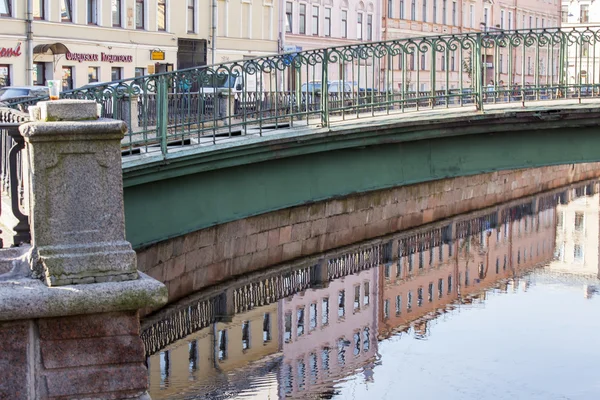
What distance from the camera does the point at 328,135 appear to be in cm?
1435

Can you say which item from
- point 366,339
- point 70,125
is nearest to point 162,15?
point 366,339

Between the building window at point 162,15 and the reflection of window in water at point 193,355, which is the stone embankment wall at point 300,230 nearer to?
the reflection of window in water at point 193,355

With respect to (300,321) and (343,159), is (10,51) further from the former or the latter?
(343,159)

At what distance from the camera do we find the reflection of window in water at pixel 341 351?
16112mm

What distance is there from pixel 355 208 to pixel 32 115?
16665 millimetres

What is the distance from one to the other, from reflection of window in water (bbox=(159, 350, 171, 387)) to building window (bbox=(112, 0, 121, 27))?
24780 mm

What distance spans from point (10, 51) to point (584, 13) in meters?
55.1

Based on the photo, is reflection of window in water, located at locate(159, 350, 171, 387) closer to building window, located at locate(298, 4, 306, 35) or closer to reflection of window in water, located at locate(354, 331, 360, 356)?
reflection of window in water, located at locate(354, 331, 360, 356)

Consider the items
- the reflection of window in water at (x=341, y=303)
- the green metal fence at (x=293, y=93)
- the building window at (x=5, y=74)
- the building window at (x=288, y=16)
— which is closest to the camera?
the green metal fence at (x=293, y=93)

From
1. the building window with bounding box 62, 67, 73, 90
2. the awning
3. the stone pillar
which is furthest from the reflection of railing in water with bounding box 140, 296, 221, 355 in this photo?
the building window with bounding box 62, 67, 73, 90

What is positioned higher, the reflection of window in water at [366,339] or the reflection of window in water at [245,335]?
the reflection of window in water at [245,335]

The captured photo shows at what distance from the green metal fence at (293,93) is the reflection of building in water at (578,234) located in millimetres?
10030

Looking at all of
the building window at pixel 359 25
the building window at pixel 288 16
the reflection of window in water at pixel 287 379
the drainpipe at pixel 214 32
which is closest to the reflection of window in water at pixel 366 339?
the reflection of window in water at pixel 287 379

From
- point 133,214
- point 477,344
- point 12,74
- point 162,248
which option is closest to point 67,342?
point 133,214
